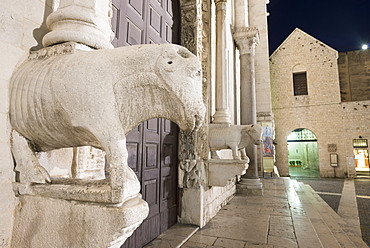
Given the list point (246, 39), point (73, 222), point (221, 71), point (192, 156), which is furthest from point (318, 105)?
point (73, 222)

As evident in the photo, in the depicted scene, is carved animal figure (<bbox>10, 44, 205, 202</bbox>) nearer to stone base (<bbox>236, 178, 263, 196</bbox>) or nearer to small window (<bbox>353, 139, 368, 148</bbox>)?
stone base (<bbox>236, 178, 263, 196</bbox>)

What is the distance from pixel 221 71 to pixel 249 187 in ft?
10.9

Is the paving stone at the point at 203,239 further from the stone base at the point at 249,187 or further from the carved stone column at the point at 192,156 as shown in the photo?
the stone base at the point at 249,187

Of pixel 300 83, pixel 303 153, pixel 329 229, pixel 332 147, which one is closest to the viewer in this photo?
pixel 329 229

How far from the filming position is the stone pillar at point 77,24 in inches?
39.1

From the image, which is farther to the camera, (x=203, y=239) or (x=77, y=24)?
(x=203, y=239)

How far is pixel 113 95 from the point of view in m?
0.81

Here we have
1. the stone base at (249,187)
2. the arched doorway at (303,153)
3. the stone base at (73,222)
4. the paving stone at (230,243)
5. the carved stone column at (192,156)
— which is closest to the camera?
the stone base at (73,222)

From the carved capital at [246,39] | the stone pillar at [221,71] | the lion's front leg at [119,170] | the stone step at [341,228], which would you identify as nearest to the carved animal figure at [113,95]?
the lion's front leg at [119,170]

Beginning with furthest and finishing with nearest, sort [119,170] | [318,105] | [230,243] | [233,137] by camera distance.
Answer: [318,105], [233,137], [230,243], [119,170]

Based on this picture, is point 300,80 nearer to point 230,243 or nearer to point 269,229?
point 269,229

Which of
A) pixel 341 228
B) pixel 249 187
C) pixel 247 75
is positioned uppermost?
pixel 247 75

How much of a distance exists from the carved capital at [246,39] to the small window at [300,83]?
986 centimetres

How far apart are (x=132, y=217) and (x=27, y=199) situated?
0.54 metres
